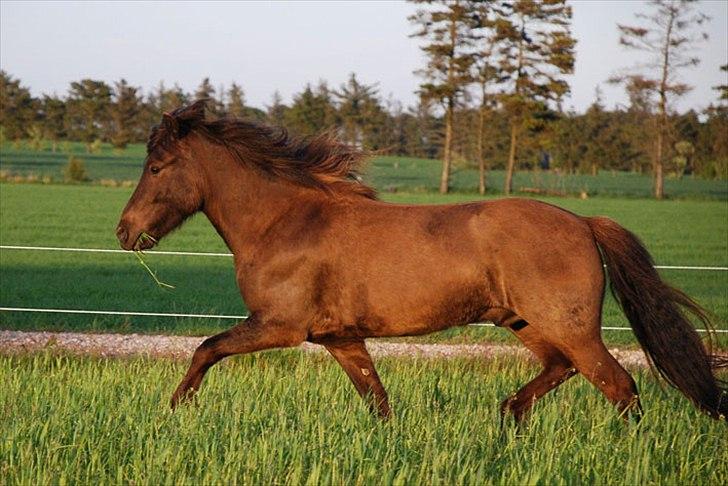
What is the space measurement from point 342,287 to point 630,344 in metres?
6.75

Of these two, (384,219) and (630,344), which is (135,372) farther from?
(630,344)

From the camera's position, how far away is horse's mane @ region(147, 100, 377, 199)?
23.2 ft

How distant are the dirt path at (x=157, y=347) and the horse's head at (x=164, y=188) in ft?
10.6

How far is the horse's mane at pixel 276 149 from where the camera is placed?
7078 mm

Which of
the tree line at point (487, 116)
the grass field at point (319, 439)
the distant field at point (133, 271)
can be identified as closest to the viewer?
the grass field at point (319, 439)

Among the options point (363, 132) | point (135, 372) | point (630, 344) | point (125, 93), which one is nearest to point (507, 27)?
point (363, 132)

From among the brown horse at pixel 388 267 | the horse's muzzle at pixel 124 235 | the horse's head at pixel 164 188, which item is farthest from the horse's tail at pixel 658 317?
the horse's muzzle at pixel 124 235

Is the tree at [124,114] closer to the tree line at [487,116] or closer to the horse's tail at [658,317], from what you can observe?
the tree line at [487,116]

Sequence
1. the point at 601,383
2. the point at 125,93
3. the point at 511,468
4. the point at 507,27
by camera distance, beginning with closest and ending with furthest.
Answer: the point at 511,468 < the point at 601,383 < the point at 507,27 < the point at 125,93

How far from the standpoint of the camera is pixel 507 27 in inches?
2457

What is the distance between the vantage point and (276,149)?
724cm

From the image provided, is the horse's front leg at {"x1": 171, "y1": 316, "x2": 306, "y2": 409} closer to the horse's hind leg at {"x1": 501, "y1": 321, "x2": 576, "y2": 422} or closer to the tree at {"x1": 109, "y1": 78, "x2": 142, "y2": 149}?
the horse's hind leg at {"x1": 501, "y1": 321, "x2": 576, "y2": 422}

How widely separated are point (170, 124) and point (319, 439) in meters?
2.66

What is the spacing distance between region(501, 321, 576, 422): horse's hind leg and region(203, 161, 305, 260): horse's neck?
1821 mm
